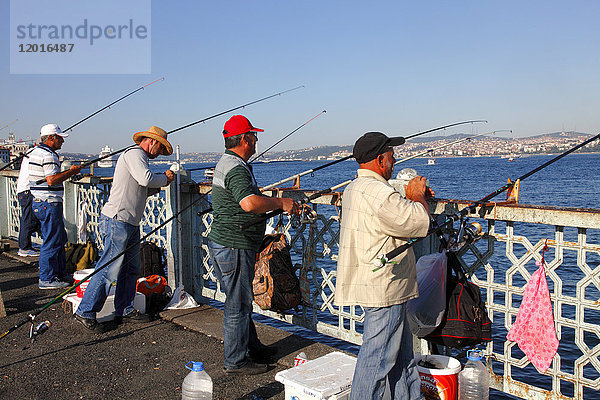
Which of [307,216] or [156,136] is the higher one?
[156,136]

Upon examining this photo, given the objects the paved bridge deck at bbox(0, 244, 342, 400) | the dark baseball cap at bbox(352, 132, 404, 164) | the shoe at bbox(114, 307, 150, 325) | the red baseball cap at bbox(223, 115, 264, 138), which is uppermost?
the red baseball cap at bbox(223, 115, 264, 138)

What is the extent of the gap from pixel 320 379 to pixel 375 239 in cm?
101

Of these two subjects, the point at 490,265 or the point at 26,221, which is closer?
the point at 490,265

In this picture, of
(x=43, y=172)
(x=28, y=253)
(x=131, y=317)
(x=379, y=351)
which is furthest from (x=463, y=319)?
(x=28, y=253)

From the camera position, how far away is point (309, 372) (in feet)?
10.8

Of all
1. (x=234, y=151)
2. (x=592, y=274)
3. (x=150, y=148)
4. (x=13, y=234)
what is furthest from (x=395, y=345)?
(x=13, y=234)

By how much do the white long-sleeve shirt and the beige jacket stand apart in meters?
2.49

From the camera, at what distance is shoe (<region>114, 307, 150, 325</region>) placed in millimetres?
5059

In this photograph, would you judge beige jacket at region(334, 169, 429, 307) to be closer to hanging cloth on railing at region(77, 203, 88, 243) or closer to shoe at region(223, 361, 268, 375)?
shoe at region(223, 361, 268, 375)

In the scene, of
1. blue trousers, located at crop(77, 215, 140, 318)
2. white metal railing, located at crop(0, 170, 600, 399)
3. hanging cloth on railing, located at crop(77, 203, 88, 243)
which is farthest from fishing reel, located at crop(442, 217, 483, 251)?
hanging cloth on railing, located at crop(77, 203, 88, 243)

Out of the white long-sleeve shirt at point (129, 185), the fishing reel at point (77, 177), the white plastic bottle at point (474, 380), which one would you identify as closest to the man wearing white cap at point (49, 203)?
the fishing reel at point (77, 177)

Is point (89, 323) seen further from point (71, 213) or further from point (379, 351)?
point (71, 213)

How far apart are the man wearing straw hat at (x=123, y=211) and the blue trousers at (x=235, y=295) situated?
50.1 inches

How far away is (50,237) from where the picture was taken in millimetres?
6465
